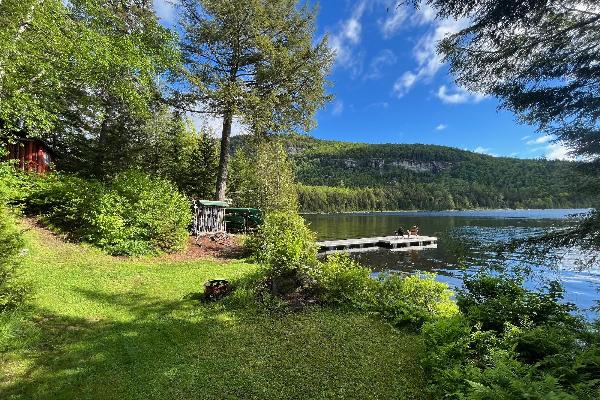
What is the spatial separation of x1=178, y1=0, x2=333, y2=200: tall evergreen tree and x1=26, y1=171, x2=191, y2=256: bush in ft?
24.1

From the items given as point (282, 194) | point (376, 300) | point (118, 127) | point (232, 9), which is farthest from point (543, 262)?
point (282, 194)

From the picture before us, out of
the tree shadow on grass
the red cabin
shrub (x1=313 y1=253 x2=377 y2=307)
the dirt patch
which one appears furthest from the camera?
the red cabin

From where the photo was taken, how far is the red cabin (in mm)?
23016

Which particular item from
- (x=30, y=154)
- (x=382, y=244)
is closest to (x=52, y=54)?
(x=30, y=154)

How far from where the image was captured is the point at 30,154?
2425cm

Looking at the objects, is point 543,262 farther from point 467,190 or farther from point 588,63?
point 467,190

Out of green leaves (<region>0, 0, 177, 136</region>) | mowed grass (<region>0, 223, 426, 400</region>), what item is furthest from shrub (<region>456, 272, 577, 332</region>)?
green leaves (<region>0, 0, 177, 136</region>)

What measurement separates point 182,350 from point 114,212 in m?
10.00

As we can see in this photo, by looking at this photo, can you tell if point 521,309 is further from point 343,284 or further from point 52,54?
point 52,54

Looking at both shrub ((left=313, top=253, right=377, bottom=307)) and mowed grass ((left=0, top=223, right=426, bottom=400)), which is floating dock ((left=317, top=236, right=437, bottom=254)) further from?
mowed grass ((left=0, top=223, right=426, bottom=400))

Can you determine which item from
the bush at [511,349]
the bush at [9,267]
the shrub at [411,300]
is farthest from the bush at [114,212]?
the bush at [511,349]

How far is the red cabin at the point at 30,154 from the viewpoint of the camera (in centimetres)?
2302

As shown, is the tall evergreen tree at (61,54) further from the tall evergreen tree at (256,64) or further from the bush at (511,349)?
the bush at (511,349)

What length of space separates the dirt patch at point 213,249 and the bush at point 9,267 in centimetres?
882
